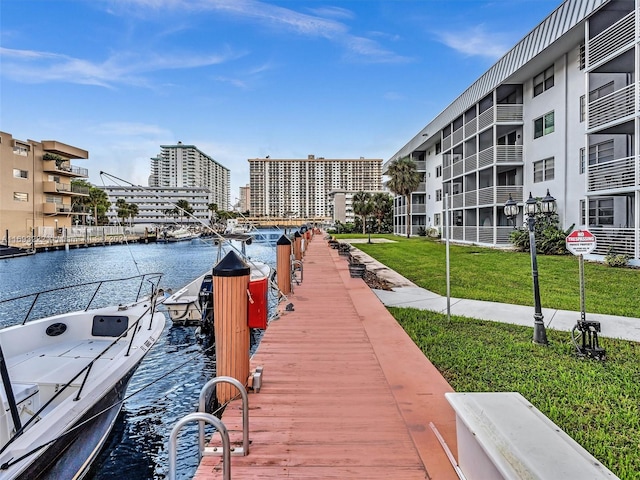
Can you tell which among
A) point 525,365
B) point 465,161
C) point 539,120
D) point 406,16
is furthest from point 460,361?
point 465,161

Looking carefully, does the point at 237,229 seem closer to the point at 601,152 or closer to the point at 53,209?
the point at 53,209

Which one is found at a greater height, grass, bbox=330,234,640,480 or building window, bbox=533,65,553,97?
building window, bbox=533,65,553,97

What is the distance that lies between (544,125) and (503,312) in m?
18.5

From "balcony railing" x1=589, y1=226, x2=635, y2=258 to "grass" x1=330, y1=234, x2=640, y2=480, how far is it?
14.5 feet

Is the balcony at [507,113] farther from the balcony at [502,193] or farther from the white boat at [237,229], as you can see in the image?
the white boat at [237,229]

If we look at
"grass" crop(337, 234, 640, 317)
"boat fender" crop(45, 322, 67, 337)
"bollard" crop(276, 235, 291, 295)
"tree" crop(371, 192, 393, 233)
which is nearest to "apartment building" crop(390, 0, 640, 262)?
"grass" crop(337, 234, 640, 317)

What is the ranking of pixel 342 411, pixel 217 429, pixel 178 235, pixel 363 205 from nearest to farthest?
pixel 217 429 → pixel 342 411 → pixel 363 205 → pixel 178 235

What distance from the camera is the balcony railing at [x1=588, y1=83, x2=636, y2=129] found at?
1573cm

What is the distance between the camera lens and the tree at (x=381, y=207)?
61000 mm

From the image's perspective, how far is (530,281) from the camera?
13219 mm

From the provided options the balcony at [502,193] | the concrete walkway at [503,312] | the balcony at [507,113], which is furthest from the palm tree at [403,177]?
the concrete walkway at [503,312]

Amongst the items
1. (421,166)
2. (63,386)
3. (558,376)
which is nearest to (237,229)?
(421,166)

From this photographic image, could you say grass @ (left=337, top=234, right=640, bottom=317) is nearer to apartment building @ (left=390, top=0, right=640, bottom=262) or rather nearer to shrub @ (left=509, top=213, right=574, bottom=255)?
shrub @ (left=509, top=213, right=574, bottom=255)

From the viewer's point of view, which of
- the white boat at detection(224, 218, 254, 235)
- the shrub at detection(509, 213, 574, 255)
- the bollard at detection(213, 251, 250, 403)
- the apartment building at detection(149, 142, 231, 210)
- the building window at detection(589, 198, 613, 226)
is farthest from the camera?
the apartment building at detection(149, 142, 231, 210)
